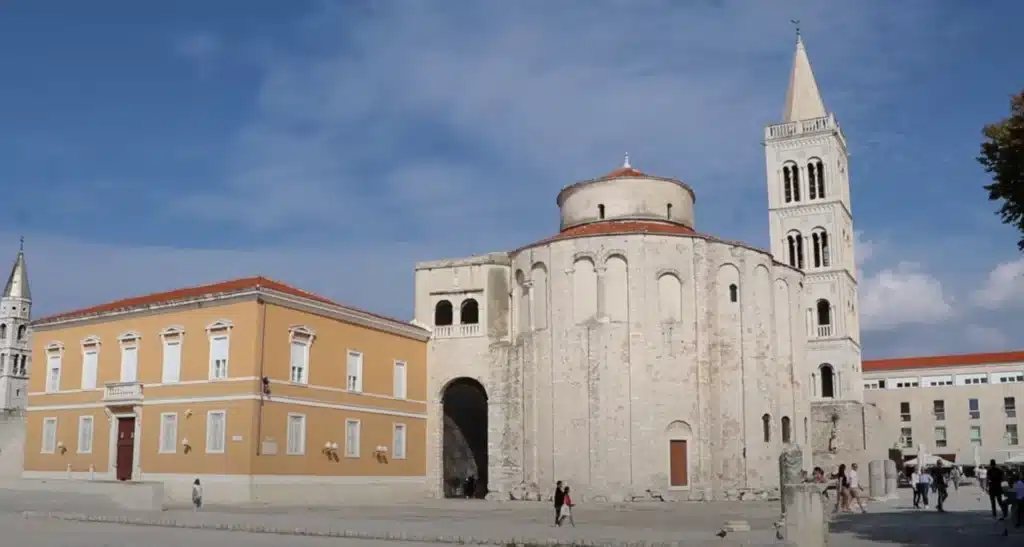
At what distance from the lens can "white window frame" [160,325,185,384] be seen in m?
Answer: 34.3

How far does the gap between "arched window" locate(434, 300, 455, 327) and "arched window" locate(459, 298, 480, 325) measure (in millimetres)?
631

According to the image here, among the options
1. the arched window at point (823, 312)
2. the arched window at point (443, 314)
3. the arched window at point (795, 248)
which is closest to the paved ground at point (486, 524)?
the arched window at point (443, 314)

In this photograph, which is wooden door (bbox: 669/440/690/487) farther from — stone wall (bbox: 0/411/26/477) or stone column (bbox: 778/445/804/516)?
stone wall (bbox: 0/411/26/477)

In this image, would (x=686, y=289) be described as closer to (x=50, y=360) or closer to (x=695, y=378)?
(x=695, y=378)

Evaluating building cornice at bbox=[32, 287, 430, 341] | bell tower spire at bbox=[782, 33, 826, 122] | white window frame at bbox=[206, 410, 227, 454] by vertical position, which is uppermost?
bell tower spire at bbox=[782, 33, 826, 122]

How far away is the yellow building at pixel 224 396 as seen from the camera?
3266cm

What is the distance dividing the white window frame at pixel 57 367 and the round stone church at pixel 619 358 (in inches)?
603

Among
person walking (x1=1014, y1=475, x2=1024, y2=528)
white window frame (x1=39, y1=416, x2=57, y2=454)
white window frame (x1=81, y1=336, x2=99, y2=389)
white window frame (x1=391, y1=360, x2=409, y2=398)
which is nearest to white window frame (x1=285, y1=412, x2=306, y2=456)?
white window frame (x1=391, y1=360, x2=409, y2=398)

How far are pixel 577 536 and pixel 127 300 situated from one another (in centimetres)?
2570

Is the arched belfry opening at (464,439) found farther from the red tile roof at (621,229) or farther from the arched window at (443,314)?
the red tile roof at (621,229)

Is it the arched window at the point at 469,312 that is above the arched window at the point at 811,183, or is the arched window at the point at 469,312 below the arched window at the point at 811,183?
below

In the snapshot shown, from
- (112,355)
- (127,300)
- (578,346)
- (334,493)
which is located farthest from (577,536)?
(127,300)

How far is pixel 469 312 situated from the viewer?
45.2 m

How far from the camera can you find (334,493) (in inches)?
1390
